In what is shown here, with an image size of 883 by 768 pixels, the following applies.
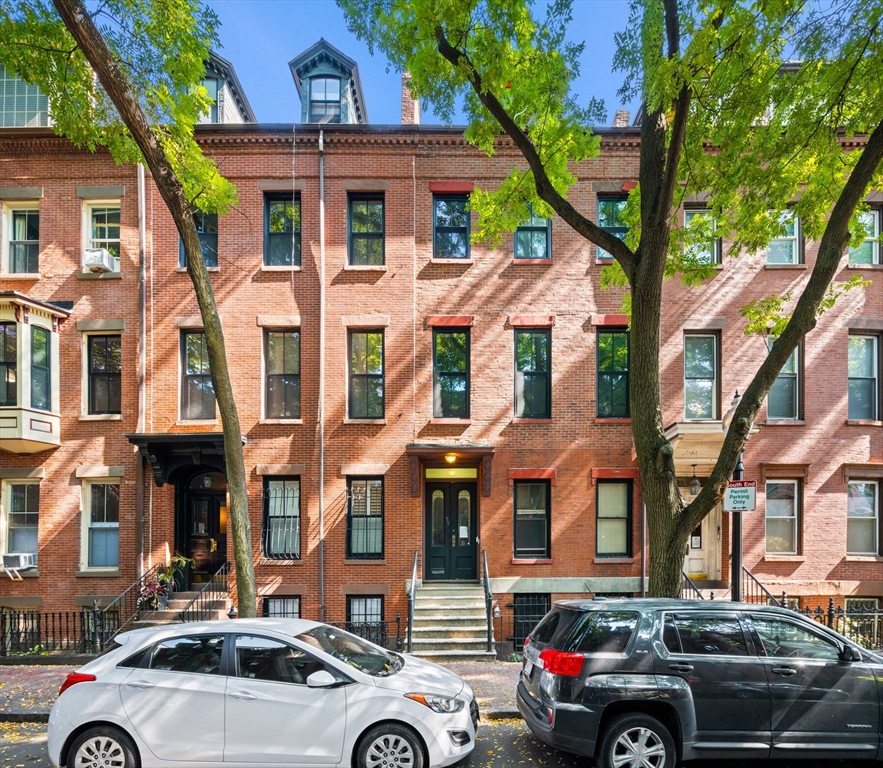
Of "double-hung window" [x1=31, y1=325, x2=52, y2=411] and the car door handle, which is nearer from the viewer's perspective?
the car door handle

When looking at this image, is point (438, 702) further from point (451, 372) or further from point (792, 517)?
point (792, 517)

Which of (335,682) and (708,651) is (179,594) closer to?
(335,682)

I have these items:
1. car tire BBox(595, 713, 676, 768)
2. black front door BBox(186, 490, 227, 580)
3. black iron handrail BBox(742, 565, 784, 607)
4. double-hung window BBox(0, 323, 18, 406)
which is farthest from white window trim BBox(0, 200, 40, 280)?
black iron handrail BBox(742, 565, 784, 607)

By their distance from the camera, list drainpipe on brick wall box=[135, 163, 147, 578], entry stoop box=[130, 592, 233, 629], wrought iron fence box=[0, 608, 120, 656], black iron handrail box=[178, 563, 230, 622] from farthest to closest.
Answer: drainpipe on brick wall box=[135, 163, 147, 578], black iron handrail box=[178, 563, 230, 622], entry stoop box=[130, 592, 233, 629], wrought iron fence box=[0, 608, 120, 656]

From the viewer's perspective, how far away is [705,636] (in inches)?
237

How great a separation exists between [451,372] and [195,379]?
6187 millimetres

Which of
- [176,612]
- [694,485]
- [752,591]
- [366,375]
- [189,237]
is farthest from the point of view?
[366,375]

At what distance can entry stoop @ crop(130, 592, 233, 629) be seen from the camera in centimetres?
1172

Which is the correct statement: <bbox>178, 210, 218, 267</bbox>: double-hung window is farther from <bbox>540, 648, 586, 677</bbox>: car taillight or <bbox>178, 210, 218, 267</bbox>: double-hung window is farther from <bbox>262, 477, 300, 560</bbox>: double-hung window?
<bbox>540, 648, 586, 677</bbox>: car taillight

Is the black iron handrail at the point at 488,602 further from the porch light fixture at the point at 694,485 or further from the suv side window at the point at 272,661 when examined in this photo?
the suv side window at the point at 272,661

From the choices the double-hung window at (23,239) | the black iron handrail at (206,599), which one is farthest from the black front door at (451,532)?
the double-hung window at (23,239)

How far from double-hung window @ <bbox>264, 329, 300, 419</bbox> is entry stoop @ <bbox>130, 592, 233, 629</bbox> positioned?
13.9 ft

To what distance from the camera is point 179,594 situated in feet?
40.9

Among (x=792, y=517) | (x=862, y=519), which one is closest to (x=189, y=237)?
(x=792, y=517)
